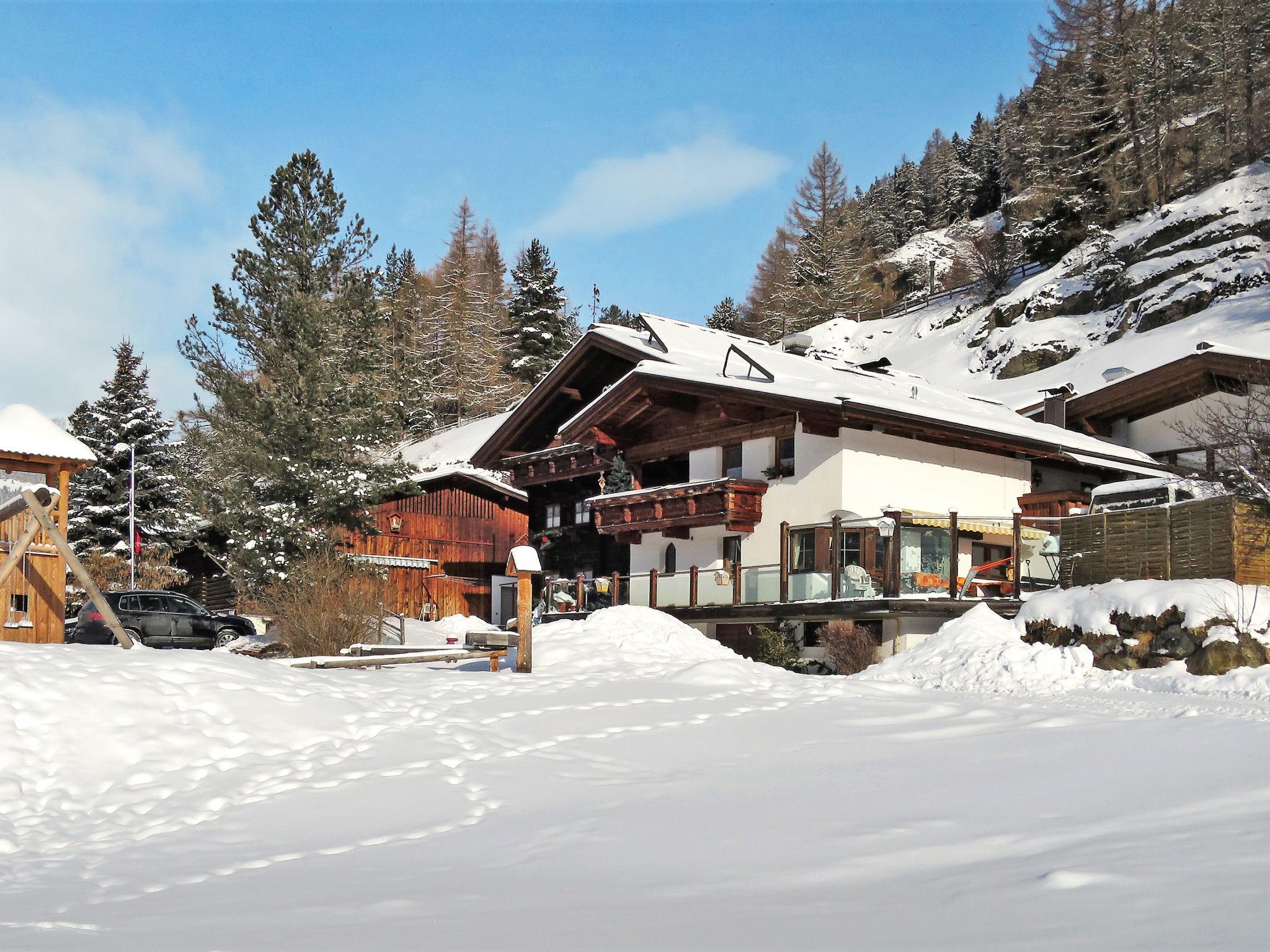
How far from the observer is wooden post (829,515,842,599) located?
2338 cm

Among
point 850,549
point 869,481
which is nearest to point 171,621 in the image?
point 850,549

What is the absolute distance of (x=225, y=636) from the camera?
97.4 feet

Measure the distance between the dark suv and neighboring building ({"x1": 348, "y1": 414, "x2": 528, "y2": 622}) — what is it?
819 cm

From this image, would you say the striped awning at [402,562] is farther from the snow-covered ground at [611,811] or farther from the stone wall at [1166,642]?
the stone wall at [1166,642]

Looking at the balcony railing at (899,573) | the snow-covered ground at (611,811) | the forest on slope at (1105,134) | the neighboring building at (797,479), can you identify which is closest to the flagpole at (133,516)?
the neighboring building at (797,479)

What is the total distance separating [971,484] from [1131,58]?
4432cm

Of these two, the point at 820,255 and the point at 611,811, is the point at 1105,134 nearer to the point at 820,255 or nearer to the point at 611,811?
the point at 820,255

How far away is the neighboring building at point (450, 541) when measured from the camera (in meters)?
39.6

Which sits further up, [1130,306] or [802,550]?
[1130,306]

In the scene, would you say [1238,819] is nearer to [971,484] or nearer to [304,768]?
[304,768]

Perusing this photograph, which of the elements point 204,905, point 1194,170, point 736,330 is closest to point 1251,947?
point 204,905

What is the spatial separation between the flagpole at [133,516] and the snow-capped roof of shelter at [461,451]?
1033cm

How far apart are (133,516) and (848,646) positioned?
99.6 feet

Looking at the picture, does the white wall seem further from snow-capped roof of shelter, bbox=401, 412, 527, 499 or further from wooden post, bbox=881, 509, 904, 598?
snow-capped roof of shelter, bbox=401, 412, 527, 499
